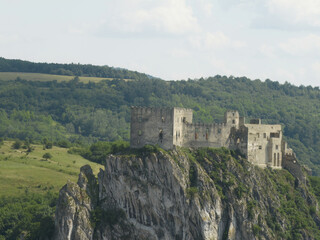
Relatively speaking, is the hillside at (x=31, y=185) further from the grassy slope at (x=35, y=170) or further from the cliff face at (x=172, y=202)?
the cliff face at (x=172, y=202)

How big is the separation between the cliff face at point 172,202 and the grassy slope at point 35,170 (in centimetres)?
3411

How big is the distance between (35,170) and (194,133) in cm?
5099

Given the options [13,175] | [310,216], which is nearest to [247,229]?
[310,216]

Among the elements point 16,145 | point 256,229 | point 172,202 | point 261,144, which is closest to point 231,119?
point 261,144

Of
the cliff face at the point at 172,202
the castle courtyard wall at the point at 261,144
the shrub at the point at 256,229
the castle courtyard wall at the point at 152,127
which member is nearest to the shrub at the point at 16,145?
the cliff face at the point at 172,202

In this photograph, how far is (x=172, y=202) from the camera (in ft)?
335

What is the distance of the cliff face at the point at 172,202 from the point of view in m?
102

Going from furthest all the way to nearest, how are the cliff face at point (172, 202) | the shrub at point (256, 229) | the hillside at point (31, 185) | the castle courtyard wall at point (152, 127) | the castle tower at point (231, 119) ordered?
the hillside at point (31, 185)
the castle tower at point (231, 119)
the castle courtyard wall at point (152, 127)
the shrub at point (256, 229)
the cliff face at point (172, 202)

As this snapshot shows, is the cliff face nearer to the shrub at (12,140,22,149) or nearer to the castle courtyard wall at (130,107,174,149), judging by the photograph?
the castle courtyard wall at (130,107,174,149)

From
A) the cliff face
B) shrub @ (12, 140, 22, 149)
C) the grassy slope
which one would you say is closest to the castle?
the cliff face

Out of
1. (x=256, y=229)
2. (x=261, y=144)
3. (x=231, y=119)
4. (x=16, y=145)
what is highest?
(x=231, y=119)

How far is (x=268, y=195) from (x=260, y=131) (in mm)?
11836

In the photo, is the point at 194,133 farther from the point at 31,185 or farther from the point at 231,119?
the point at 31,185

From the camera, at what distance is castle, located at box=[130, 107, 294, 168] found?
353ft
